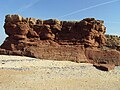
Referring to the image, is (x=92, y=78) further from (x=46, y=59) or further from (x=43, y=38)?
(x=43, y=38)

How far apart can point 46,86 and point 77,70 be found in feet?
20.0

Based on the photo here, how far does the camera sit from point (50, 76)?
60.5ft

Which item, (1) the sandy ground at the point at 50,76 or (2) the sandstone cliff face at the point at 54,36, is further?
(2) the sandstone cliff face at the point at 54,36

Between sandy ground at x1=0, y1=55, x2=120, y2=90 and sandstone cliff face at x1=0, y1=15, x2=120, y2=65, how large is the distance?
3.76 m

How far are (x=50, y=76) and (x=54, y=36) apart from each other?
11.2m

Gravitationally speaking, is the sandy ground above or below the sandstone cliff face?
below

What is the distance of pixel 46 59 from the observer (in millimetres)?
25812

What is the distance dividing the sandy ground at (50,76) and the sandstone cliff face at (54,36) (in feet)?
12.4

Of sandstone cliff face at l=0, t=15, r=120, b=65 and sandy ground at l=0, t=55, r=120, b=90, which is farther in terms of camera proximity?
sandstone cliff face at l=0, t=15, r=120, b=65

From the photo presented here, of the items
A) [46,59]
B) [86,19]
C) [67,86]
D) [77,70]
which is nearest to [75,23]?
[86,19]

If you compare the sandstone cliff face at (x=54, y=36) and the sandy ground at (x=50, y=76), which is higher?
the sandstone cliff face at (x=54, y=36)

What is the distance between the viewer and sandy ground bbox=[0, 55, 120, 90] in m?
15.5

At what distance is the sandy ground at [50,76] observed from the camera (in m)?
15.5

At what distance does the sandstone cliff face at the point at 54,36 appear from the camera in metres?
27.0
